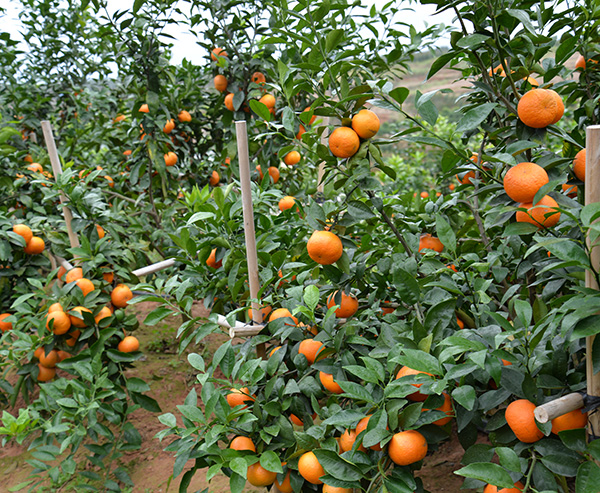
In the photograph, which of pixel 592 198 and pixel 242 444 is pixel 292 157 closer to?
pixel 242 444

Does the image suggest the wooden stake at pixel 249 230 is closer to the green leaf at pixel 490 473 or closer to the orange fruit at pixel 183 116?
the green leaf at pixel 490 473

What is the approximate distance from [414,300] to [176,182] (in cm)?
198

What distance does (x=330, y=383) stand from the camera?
1003mm

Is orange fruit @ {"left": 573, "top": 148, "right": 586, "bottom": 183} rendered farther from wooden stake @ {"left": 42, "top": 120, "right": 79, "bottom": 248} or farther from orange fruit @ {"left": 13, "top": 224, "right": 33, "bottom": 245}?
orange fruit @ {"left": 13, "top": 224, "right": 33, "bottom": 245}

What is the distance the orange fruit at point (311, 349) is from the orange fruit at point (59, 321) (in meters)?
0.97

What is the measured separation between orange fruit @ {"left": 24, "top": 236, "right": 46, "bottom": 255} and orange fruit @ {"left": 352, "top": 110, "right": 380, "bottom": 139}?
1567 millimetres

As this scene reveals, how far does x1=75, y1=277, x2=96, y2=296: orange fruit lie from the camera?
1.64 metres

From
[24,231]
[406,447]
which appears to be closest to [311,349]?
[406,447]

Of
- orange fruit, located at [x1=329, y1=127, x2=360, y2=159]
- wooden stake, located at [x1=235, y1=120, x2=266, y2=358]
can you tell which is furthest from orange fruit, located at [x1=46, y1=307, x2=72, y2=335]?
orange fruit, located at [x1=329, y1=127, x2=360, y2=159]

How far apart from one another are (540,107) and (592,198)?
185 mm

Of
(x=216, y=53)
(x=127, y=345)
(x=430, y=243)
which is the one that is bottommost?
(x=127, y=345)

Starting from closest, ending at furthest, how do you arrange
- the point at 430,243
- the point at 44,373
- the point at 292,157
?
the point at 430,243
the point at 44,373
the point at 292,157

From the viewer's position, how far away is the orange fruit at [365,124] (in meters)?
0.94

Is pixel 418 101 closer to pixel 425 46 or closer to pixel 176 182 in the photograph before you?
pixel 425 46
